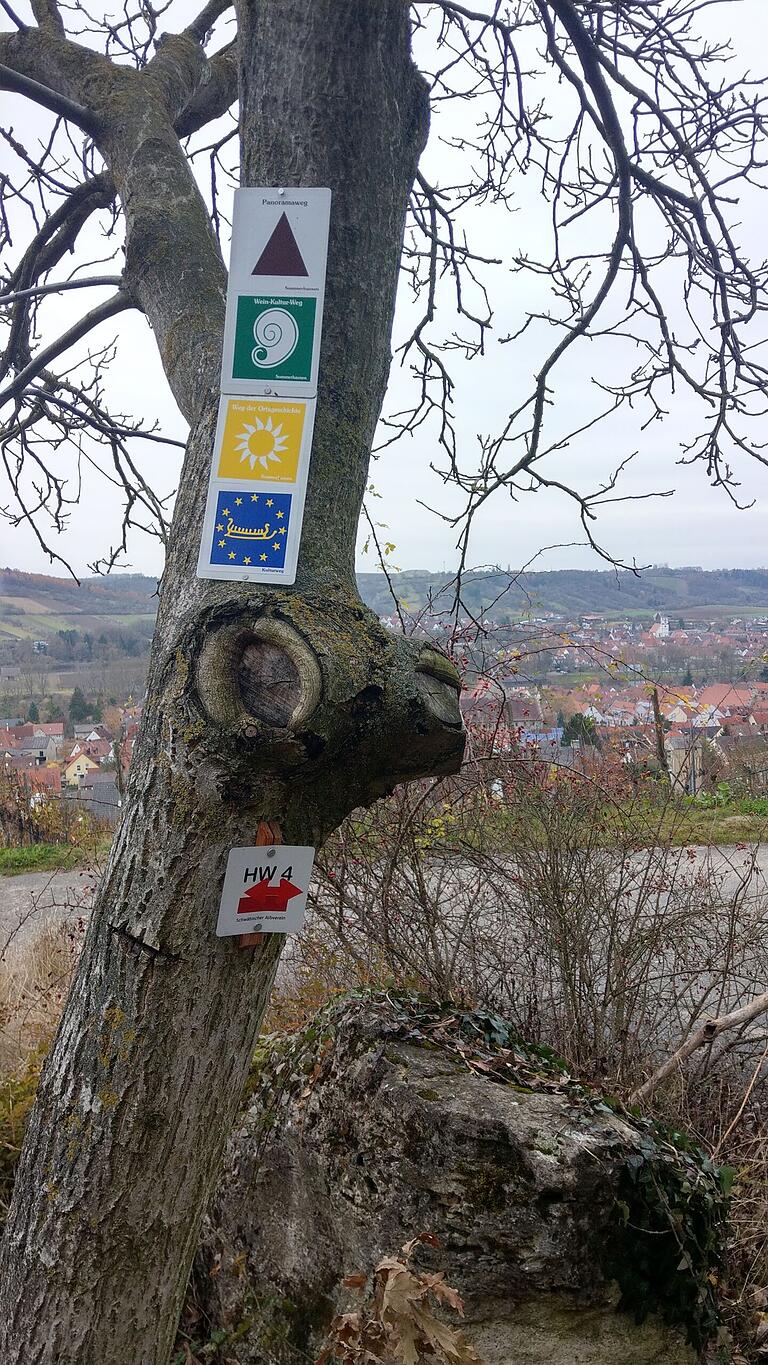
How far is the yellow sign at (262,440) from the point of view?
5.28ft

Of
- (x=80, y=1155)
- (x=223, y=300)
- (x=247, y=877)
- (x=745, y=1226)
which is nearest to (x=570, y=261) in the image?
(x=223, y=300)

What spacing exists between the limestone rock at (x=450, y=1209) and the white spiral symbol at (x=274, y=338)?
6.29 feet

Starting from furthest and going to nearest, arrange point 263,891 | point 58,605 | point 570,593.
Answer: point 58,605 < point 570,593 < point 263,891

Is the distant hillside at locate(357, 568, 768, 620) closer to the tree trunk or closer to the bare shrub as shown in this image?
the tree trunk

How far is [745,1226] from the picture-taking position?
120 inches

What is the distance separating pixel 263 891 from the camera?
1.53 metres

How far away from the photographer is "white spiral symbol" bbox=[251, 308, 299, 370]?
5.36 ft

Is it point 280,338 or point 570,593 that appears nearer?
point 280,338

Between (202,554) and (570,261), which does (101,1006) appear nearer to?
(202,554)

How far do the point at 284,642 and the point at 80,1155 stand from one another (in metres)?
0.94

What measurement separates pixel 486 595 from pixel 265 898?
3.06m

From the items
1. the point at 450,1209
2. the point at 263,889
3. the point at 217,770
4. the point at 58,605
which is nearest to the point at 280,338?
the point at 217,770

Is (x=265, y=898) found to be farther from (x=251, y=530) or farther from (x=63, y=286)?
(x=63, y=286)

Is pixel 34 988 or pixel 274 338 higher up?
pixel 274 338
